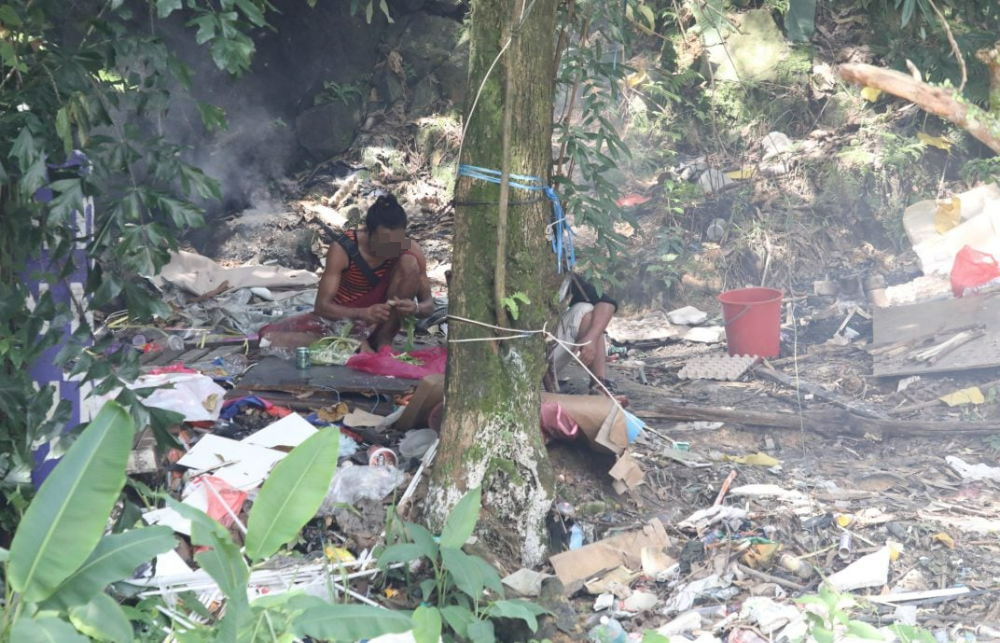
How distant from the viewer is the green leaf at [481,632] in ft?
10.3

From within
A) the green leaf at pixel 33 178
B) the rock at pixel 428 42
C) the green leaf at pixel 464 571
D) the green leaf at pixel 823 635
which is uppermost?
the rock at pixel 428 42

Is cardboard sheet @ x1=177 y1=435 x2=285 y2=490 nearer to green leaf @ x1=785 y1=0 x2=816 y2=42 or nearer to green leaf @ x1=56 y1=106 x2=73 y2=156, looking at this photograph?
green leaf @ x1=56 y1=106 x2=73 y2=156

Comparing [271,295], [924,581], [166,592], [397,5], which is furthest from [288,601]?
[397,5]

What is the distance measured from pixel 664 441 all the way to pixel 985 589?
1.82 m

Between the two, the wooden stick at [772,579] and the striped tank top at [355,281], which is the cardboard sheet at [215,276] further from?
the wooden stick at [772,579]

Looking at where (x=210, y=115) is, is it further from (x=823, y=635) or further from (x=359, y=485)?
(x=823, y=635)

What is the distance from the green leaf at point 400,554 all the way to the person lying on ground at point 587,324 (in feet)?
7.77

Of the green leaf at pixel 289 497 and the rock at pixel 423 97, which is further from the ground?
the rock at pixel 423 97

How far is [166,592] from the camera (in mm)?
3393

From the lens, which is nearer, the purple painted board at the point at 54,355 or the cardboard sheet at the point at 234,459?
the purple painted board at the point at 54,355

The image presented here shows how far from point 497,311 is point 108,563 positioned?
187cm

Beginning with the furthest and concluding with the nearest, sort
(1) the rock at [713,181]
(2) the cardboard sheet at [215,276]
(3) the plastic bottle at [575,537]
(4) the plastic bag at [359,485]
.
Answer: (1) the rock at [713,181] < (2) the cardboard sheet at [215,276] < (4) the plastic bag at [359,485] < (3) the plastic bottle at [575,537]

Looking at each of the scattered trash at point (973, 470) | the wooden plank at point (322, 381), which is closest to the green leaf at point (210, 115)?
the wooden plank at point (322, 381)

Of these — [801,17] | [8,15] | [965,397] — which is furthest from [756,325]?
[8,15]
